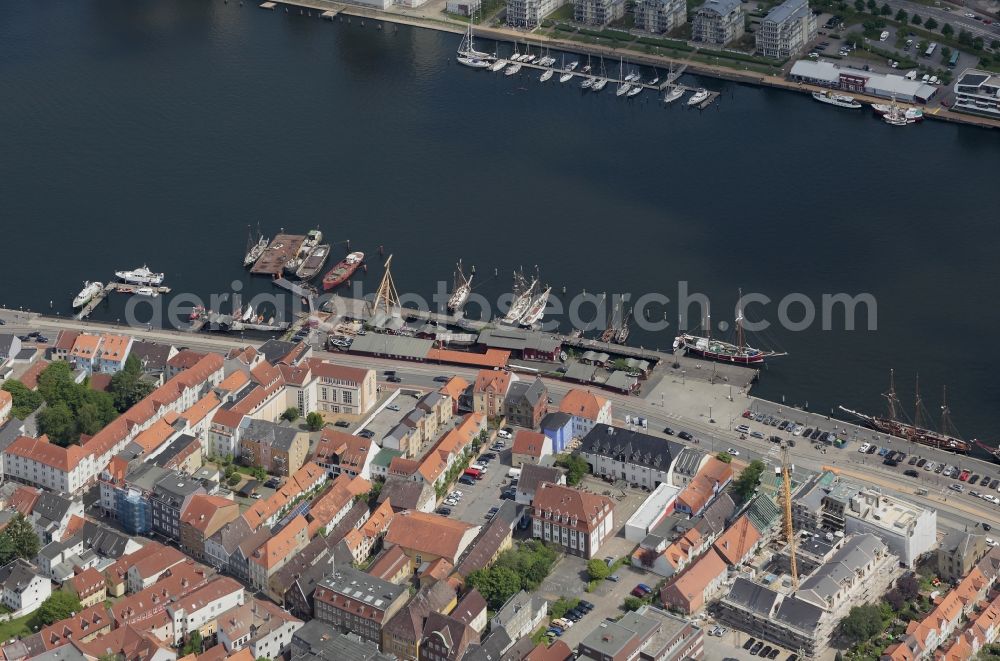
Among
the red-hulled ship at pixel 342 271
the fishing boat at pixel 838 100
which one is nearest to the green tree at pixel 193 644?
the red-hulled ship at pixel 342 271

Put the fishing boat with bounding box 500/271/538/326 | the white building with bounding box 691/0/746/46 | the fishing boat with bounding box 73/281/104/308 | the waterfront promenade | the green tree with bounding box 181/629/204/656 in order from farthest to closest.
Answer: the white building with bounding box 691/0/746/46
the waterfront promenade
the fishing boat with bounding box 73/281/104/308
the fishing boat with bounding box 500/271/538/326
the green tree with bounding box 181/629/204/656

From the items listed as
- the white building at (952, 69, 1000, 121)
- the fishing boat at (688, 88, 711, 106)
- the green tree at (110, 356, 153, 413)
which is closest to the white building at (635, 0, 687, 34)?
the fishing boat at (688, 88, 711, 106)

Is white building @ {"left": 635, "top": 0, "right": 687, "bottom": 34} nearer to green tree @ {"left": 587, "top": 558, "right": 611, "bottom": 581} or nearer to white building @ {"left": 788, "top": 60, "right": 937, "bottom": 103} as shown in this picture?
white building @ {"left": 788, "top": 60, "right": 937, "bottom": 103}

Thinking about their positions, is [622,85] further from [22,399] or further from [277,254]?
[22,399]

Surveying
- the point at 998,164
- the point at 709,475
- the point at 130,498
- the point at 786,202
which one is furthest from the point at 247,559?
the point at 998,164

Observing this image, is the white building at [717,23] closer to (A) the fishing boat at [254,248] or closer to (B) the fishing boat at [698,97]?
(B) the fishing boat at [698,97]

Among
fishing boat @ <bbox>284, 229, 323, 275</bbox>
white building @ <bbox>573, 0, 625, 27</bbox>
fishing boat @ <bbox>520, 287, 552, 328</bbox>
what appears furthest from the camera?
white building @ <bbox>573, 0, 625, 27</bbox>

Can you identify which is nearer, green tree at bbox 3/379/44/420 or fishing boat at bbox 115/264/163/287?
green tree at bbox 3/379/44/420
